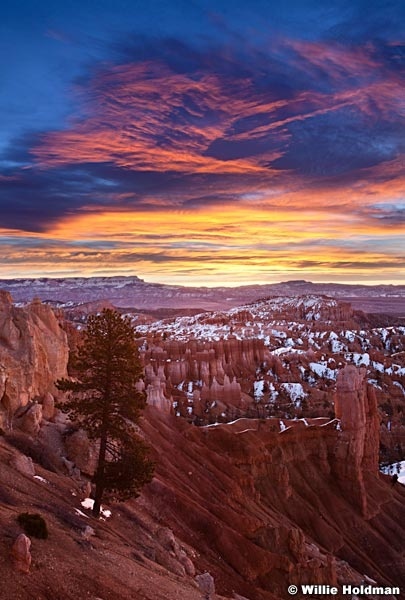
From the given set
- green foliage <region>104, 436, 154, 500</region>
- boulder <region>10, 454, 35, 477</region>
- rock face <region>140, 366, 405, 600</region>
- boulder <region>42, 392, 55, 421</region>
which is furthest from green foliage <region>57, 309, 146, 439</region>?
rock face <region>140, 366, 405, 600</region>

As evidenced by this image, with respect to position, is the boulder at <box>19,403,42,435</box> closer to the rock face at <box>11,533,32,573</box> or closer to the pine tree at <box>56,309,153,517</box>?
the pine tree at <box>56,309,153,517</box>

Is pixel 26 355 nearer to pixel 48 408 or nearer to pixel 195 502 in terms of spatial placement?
pixel 48 408

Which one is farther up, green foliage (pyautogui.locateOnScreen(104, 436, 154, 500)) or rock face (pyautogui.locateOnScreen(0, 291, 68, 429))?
rock face (pyautogui.locateOnScreen(0, 291, 68, 429))

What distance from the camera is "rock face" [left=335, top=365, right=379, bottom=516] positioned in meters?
50.1

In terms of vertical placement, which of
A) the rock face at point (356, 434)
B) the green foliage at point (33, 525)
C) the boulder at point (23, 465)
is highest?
the green foliage at point (33, 525)

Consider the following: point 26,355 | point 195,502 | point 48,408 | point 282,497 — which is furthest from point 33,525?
point 282,497

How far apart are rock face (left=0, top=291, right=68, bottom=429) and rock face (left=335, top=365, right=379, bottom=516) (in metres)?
29.9

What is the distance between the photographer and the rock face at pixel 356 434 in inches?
1972

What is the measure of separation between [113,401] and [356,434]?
133 feet

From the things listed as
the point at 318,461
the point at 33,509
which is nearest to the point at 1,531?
the point at 33,509

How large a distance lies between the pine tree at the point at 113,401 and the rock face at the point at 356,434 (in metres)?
35.2

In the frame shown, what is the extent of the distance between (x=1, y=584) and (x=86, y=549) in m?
3.45

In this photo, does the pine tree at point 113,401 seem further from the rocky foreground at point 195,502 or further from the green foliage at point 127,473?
the rocky foreground at point 195,502

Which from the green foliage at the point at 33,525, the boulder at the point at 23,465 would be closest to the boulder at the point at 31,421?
the boulder at the point at 23,465
